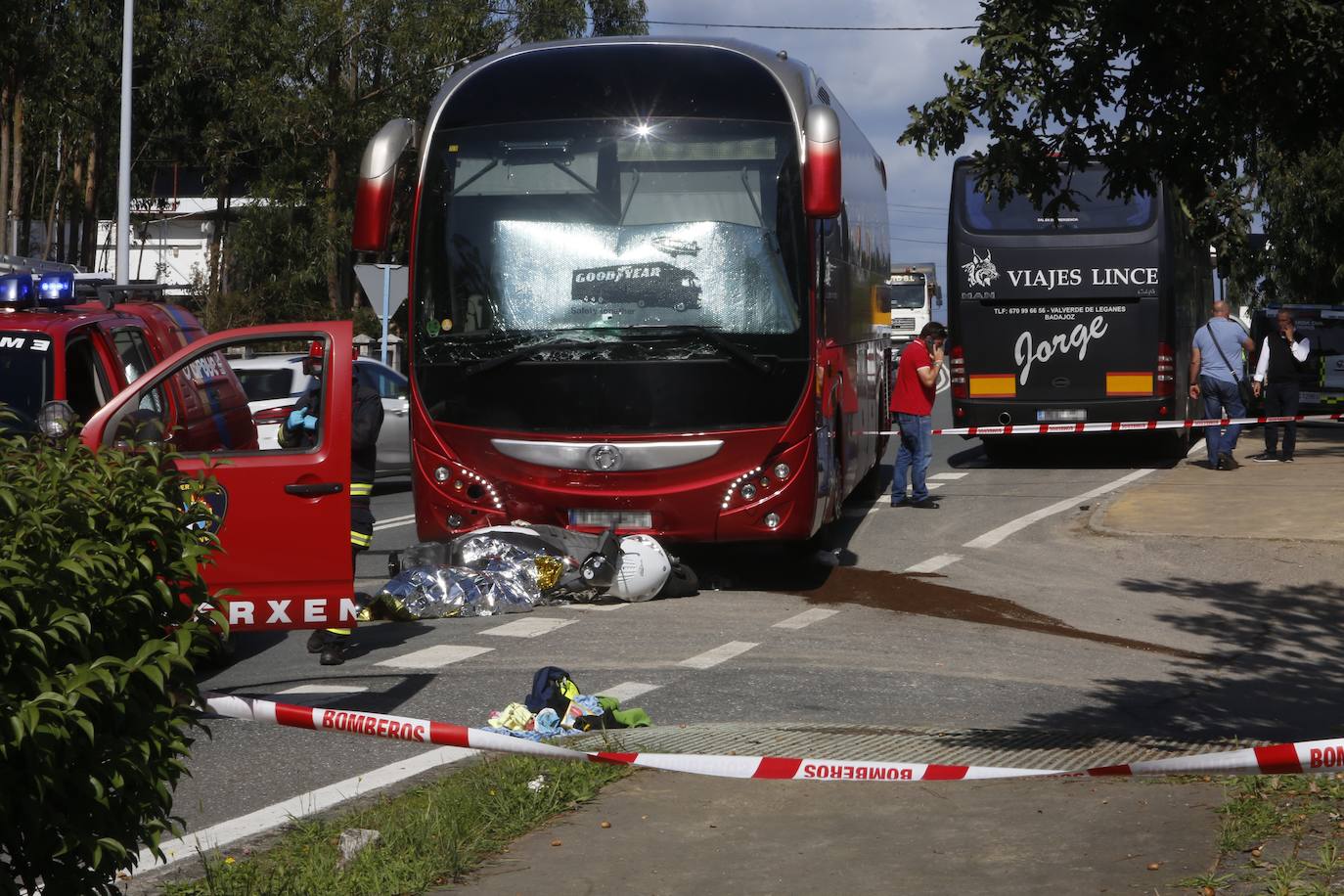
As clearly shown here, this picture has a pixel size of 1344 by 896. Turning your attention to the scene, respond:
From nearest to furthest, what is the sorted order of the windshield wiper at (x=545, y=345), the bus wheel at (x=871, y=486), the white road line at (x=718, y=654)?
the white road line at (x=718, y=654) < the windshield wiper at (x=545, y=345) < the bus wheel at (x=871, y=486)

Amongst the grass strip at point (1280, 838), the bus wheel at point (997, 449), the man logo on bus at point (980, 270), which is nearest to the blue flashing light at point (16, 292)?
the grass strip at point (1280, 838)

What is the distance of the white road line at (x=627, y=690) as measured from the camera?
8.36 metres

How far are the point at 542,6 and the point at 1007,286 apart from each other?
78.7 feet

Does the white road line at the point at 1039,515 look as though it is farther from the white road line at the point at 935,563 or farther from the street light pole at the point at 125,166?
the street light pole at the point at 125,166

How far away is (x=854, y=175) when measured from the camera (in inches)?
632

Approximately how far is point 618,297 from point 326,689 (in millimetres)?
3936

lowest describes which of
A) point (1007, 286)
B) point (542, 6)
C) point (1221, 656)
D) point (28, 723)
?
point (1221, 656)

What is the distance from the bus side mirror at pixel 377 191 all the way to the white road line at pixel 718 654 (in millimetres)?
3634

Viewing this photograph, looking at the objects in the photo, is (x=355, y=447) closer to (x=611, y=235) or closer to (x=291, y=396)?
(x=611, y=235)

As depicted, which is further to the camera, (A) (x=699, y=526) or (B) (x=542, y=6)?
(B) (x=542, y=6)

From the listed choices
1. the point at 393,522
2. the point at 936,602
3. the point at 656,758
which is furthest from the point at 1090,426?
the point at 656,758

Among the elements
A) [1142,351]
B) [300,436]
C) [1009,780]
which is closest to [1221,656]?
[1009,780]

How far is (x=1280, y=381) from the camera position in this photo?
20.8 m

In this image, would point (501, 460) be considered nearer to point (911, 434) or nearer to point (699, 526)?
point (699, 526)
